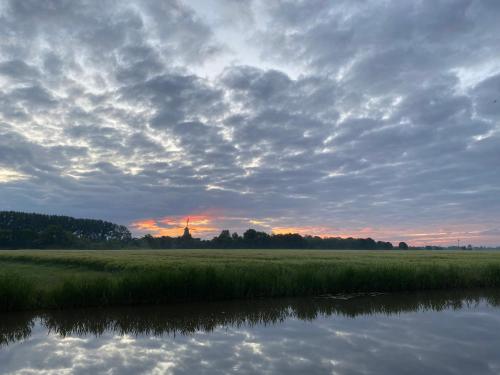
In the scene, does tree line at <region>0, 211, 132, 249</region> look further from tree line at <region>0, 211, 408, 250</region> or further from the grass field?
the grass field

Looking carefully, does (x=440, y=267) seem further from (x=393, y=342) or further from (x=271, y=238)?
(x=271, y=238)

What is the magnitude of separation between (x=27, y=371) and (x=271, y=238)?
128m

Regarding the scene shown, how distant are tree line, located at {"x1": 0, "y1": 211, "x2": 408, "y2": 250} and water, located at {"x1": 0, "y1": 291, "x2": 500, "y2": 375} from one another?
360 feet

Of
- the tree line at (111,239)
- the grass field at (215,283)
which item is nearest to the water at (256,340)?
the grass field at (215,283)

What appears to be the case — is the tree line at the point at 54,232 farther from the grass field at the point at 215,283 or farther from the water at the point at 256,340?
the water at the point at 256,340

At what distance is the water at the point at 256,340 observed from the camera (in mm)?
8938

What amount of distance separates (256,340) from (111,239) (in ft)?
459

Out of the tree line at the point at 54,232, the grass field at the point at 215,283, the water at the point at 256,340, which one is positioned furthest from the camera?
the tree line at the point at 54,232

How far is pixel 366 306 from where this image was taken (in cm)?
1681

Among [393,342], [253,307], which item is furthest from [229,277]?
[393,342]

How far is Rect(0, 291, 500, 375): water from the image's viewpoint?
8.94 metres

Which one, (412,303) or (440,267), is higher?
(440,267)

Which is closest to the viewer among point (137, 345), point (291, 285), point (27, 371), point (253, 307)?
point (27, 371)

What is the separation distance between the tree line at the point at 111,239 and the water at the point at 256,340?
110 metres
